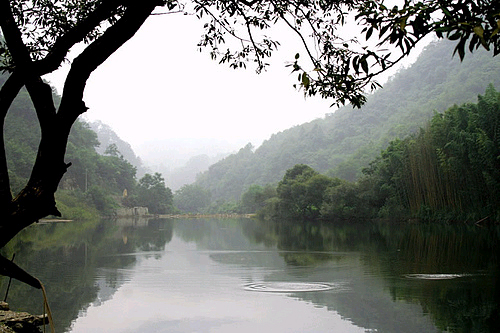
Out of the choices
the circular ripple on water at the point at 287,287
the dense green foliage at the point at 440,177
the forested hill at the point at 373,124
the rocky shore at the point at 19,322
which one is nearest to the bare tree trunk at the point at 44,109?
the rocky shore at the point at 19,322

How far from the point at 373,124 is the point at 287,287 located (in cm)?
7653

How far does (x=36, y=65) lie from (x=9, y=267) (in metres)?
1.24

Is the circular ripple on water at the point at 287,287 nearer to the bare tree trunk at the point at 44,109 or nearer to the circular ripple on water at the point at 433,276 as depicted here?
the circular ripple on water at the point at 433,276

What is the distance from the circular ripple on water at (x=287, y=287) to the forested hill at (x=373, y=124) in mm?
53006

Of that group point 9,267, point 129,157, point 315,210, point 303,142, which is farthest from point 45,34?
point 129,157

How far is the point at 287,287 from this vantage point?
814 cm

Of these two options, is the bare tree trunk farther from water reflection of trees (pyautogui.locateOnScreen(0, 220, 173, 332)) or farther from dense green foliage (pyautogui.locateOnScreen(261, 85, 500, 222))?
dense green foliage (pyautogui.locateOnScreen(261, 85, 500, 222))

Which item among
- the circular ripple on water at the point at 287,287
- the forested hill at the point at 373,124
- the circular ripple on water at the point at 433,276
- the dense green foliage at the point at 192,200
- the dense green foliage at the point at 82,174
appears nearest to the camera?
the circular ripple on water at the point at 287,287

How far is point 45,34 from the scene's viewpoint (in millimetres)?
4738

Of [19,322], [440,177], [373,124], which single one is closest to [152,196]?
[373,124]

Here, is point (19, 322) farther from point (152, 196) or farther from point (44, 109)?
point (152, 196)

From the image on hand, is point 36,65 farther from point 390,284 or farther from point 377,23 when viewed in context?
point 390,284

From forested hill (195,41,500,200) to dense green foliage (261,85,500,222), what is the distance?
2379 cm

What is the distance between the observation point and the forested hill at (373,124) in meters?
63.0
